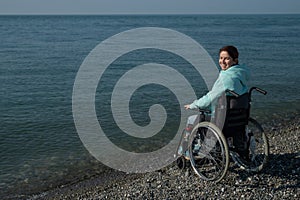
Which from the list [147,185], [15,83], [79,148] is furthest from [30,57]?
[147,185]

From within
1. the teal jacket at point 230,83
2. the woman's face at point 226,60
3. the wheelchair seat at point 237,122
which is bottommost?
the wheelchair seat at point 237,122

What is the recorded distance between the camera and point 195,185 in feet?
19.6

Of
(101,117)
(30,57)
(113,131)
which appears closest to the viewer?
(113,131)

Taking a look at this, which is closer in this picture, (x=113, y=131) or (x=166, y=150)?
(x=166, y=150)

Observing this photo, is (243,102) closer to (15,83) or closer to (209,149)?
(209,149)

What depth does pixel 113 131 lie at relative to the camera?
10.9m

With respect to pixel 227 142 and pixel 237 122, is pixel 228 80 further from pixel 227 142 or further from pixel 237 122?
pixel 227 142

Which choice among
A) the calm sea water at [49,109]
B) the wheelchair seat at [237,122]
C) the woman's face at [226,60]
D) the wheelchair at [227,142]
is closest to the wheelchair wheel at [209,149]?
the wheelchair at [227,142]

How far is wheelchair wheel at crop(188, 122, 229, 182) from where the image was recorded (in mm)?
5605

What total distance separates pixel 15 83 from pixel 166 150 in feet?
35.6

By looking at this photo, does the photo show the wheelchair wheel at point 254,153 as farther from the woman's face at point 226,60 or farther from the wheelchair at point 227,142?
the woman's face at point 226,60

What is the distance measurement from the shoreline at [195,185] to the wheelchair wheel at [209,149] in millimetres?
204

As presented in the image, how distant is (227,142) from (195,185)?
91 centimetres

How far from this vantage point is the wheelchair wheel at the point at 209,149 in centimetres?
561
